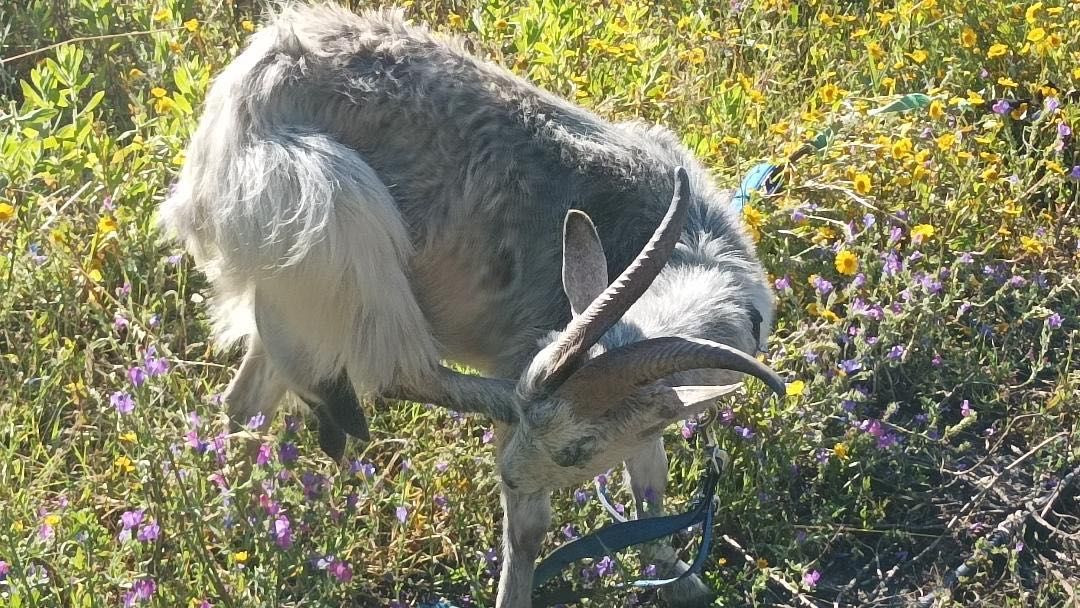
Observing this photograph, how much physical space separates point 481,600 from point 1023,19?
13.4 ft

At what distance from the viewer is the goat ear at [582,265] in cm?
368

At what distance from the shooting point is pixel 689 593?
4473mm

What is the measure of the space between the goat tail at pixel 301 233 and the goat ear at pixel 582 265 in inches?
25.6

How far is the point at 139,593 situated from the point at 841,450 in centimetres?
244

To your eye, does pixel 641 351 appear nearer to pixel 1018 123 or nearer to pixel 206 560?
pixel 206 560

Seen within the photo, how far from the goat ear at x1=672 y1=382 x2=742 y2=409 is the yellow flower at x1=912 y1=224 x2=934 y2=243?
6.02 feet

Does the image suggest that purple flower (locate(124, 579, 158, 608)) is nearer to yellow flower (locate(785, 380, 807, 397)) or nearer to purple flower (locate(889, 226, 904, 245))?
yellow flower (locate(785, 380, 807, 397))

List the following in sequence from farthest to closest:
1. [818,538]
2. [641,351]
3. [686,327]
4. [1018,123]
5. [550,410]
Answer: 1. [1018,123]
2. [818,538]
3. [686,327]
4. [550,410]
5. [641,351]

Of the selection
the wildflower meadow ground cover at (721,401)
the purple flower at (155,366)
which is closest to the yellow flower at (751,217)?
the wildflower meadow ground cover at (721,401)

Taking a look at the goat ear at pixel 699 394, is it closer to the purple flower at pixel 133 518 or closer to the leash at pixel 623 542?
the leash at pixel 623 542

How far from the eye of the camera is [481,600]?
4.25 m

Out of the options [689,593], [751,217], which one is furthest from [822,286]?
[689,593]

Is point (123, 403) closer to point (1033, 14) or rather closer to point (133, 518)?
point (133, 518)

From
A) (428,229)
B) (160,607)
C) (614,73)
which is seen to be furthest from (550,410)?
(614,73)
